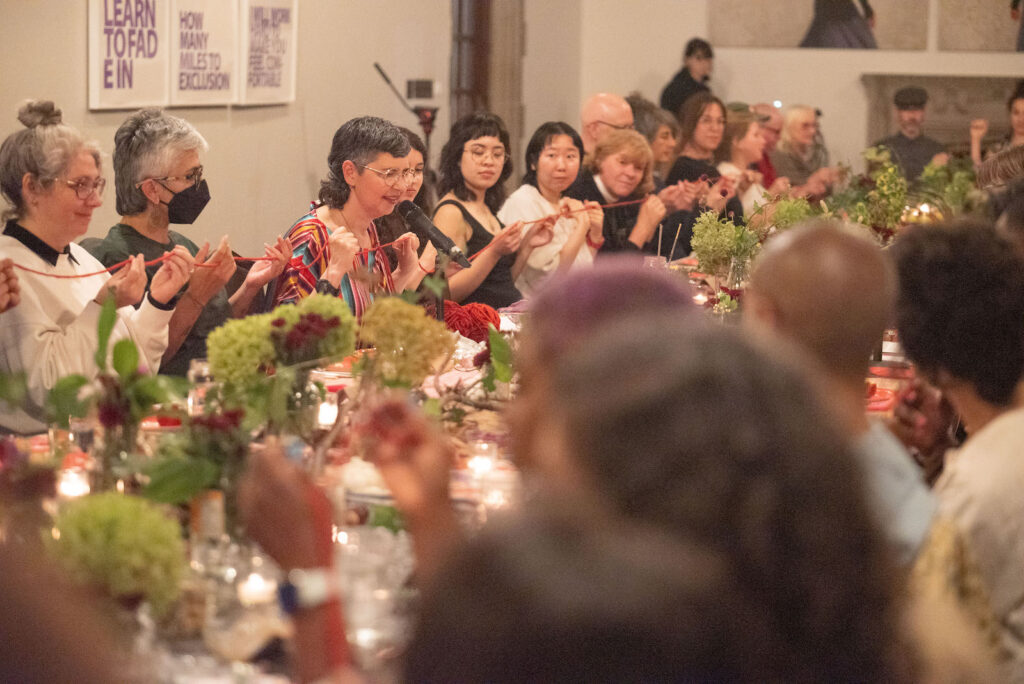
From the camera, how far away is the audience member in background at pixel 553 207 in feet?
16.1

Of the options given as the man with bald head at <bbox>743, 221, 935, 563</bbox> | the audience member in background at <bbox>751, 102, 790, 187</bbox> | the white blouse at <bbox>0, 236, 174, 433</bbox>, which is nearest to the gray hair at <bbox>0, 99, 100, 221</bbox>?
the white blouse at <bbox>0, 236, 174, 433</bbox>

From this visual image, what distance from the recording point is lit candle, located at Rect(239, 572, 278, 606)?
60.6 inches

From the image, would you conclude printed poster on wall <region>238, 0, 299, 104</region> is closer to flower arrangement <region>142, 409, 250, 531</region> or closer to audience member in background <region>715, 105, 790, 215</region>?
audience member in background <region>715, 105, 790, 215</region>

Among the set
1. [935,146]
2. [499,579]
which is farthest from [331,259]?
[935,146]

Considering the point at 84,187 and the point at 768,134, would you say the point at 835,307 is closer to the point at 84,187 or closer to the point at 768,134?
the point at 84,187

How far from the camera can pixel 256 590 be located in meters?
1.56

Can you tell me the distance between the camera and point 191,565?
1608mm

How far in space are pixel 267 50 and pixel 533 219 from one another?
68.5 inches

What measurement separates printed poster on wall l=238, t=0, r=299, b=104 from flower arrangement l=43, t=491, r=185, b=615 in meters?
4.52

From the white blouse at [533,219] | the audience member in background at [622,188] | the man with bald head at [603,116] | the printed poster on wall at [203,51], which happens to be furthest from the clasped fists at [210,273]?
the man with bald head at [603,116]

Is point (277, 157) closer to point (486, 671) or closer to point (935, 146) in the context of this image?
point (935, 146)

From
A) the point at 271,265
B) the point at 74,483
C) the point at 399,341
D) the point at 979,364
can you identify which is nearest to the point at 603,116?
the point at 271,265

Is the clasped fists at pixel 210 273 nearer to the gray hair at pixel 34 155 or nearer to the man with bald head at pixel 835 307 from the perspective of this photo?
the gray hair at pixel 34 155

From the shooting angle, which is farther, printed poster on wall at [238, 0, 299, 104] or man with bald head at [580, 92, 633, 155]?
man with bald head at [580, 92, 633, 155]
